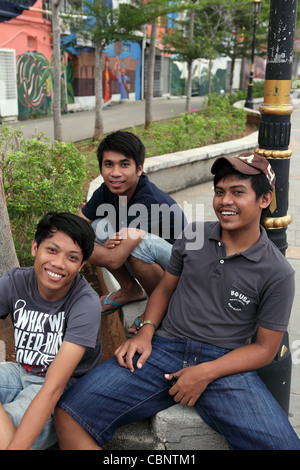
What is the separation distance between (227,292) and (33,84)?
52.9 ft

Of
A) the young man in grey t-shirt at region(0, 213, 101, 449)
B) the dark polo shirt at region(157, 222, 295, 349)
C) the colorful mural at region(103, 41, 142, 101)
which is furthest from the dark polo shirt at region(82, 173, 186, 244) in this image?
the colorful mural at region(103, 41, 142, 101)

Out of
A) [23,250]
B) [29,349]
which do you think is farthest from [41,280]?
[23,250]

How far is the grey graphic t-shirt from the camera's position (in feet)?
6.82

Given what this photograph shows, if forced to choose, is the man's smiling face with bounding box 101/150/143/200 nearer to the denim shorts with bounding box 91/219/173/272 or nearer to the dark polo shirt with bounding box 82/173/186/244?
the dark polo shirt with bounding box 82/173/186/244

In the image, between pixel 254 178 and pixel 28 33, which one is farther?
pixel 28 33

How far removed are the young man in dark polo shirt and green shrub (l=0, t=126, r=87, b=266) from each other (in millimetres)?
944

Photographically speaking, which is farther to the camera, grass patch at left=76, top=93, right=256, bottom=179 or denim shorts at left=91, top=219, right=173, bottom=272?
grass patch at left=76, top=93, right=256, bottom=179

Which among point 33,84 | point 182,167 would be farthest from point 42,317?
point 33,84

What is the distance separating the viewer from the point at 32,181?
3.74 meters

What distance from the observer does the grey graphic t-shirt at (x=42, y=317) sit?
2.08 metres

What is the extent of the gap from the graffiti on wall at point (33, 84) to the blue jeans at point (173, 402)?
15.4m

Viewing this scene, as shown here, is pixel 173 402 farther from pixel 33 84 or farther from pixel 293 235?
pixel 33 84

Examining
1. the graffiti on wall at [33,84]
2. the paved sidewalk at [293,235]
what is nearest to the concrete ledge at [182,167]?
the paved sidewalk at [293,235]

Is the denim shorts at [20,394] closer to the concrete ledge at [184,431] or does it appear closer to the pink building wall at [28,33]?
the concrete ledge at [184,431]
